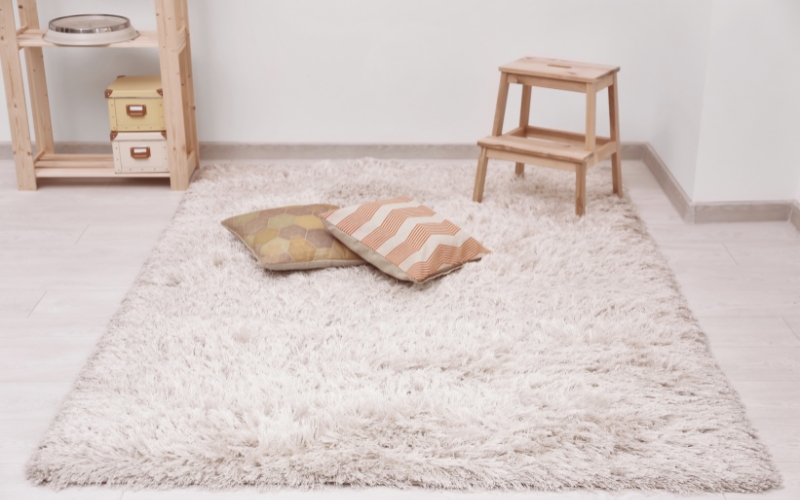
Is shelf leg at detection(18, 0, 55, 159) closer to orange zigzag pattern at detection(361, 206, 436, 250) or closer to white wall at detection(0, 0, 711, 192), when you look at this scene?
white wall at detection(0, 0, 711, 192)

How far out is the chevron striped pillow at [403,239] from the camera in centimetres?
243

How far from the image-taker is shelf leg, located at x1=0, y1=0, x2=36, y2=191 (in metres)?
3.00

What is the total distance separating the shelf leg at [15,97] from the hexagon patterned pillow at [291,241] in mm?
1024

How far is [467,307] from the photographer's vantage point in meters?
2.32

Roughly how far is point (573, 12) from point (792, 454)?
2.15 meters

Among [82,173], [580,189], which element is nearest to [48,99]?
[82,173]

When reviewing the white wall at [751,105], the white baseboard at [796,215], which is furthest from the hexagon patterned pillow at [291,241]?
the white baseboard at [796,215]

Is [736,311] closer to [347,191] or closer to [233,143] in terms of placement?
[347,191]

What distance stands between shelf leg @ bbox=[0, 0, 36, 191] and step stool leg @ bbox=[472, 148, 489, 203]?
1.67 metres

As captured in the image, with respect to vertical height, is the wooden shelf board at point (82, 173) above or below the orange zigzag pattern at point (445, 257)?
above

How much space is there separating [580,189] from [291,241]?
3.42 feet

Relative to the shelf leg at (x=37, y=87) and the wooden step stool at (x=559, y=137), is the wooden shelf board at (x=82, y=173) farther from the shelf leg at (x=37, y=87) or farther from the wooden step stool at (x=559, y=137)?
the wooden step stool at (x=559, y=137)

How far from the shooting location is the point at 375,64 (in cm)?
349

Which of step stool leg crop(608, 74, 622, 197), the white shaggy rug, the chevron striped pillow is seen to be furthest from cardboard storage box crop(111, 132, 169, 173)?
step stool leg crop(608, 74, 622, 197)
